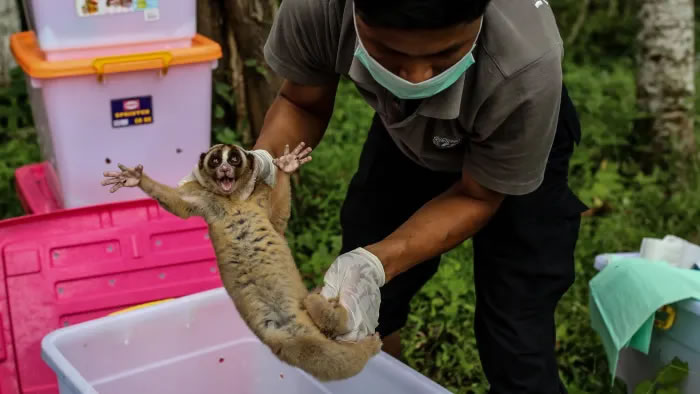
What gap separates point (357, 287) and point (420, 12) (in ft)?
2.56

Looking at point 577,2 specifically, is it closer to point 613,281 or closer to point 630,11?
point 630,11

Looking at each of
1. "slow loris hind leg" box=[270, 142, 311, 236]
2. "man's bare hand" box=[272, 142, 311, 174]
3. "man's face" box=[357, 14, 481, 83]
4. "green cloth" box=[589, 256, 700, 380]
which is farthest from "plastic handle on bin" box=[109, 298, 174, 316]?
"green cloth" box=[589, 256, 700, 380]

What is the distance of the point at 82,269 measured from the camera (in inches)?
130

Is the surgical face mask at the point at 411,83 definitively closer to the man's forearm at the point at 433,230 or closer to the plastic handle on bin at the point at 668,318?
the man's forearm at the point at 433,230

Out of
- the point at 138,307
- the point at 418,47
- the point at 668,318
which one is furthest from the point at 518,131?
the point at 138,307

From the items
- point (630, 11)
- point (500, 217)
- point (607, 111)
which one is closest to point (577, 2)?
point (630, 11)

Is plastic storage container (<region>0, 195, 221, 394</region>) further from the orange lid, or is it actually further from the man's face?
the man's face

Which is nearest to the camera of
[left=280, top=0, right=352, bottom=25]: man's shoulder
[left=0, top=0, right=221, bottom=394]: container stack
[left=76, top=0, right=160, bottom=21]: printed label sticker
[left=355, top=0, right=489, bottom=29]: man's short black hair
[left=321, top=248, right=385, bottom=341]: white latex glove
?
[left=355, top=0, right=489, bottom=29]: man's short black hair

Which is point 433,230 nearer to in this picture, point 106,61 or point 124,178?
point 124,178

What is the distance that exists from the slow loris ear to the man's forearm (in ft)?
1.27

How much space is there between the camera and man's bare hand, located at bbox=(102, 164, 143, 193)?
2342 mm

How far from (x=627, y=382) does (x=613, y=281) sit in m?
0.48

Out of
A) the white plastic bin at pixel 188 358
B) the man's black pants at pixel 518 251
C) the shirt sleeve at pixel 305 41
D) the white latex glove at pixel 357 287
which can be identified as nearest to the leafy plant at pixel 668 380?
→ the man's black pants at pixel 518 251

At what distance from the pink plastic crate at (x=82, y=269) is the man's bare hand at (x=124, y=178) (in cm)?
106
